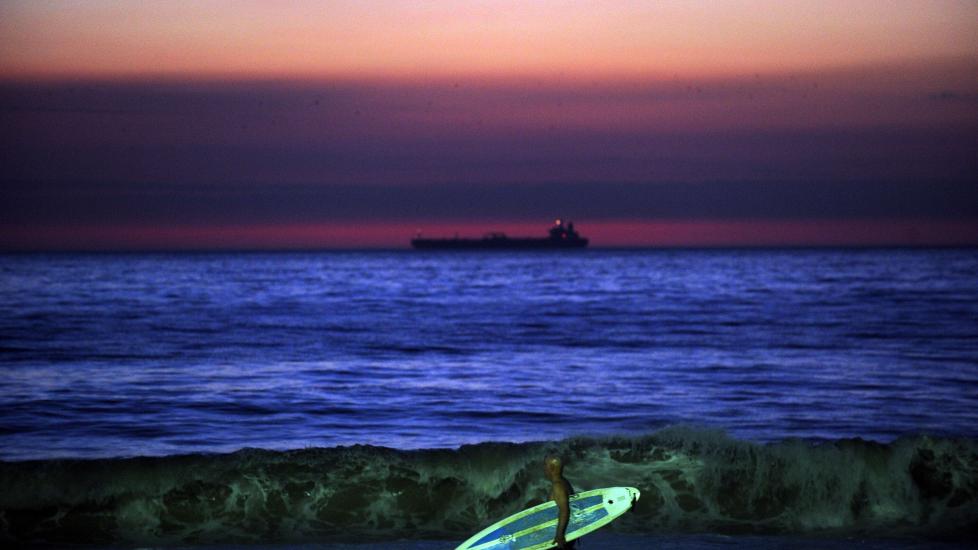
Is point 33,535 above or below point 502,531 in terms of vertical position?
below

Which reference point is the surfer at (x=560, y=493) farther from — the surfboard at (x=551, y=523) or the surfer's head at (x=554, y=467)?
the surfboard at (x=551, y=523)

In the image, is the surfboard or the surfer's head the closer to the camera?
the surfer's head

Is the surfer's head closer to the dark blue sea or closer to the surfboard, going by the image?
the surfboard

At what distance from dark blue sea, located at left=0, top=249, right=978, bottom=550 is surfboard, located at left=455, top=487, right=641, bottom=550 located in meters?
1.59

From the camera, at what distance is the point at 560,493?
28.6 ft

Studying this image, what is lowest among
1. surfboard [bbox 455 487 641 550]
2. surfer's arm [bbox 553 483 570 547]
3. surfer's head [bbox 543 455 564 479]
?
surfboard [bbox 455 487 641 550]

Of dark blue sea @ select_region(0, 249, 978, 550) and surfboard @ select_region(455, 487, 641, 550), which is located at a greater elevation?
surfboard @ select_region(455, 487, 641, 550)

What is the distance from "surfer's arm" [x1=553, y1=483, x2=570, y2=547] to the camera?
8.72m

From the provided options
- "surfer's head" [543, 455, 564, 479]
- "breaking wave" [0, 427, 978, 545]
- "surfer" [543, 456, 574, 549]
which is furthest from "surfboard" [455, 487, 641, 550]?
"breaking wave" [0, 427, 978, 545]

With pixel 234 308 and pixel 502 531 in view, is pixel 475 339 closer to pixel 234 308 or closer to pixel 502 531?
pixel 234 308

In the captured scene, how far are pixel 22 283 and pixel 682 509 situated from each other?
8146cm

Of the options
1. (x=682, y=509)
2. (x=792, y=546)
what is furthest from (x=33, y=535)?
(x=792, y=546)

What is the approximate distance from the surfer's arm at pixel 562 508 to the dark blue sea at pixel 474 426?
2.35 meters

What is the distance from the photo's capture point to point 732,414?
2200cm
